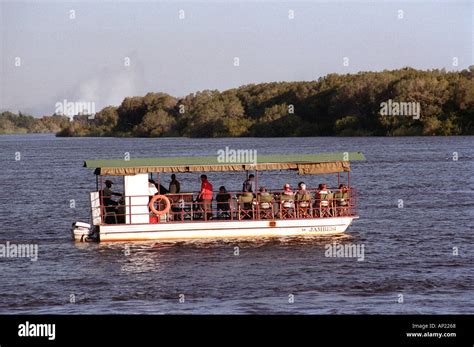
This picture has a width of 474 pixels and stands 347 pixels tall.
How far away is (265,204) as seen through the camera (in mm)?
34969

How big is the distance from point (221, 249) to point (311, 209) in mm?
3554

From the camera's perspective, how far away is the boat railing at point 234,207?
34438mm

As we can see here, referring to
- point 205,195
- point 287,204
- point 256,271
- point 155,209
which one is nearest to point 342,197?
point 287,204

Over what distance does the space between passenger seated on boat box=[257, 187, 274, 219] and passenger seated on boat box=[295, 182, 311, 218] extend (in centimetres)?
92

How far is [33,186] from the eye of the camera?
230 feet

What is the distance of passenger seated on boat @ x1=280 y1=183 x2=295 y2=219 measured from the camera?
35094 millimetres

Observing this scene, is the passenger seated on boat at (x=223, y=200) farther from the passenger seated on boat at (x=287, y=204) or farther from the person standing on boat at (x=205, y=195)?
the passenger seated on boat at (x=287, y=204)

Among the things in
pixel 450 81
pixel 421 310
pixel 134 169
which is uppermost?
pixel 450 81

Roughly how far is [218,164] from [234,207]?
174cm

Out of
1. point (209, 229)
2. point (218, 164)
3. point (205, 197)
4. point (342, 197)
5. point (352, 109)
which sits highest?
point (352, 109)

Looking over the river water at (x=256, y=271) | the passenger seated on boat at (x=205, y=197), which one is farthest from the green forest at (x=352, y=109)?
the passenger seated on boat at (x=205, y=197)

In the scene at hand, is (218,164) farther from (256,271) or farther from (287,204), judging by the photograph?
(256,271)
